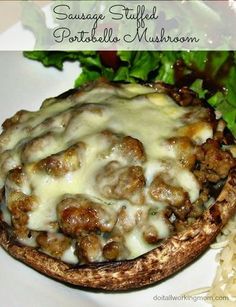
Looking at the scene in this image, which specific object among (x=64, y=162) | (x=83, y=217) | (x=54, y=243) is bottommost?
(x=54, y=243)

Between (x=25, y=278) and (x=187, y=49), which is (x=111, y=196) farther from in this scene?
(x=187, y=49)

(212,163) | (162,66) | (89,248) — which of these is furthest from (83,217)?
(162,66)

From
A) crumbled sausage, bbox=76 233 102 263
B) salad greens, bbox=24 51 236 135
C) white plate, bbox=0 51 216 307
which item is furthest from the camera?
salad greens, bbox=24 51 236 135

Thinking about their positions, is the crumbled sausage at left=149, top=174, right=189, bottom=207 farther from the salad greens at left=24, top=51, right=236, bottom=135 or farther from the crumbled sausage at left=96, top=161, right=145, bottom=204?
the salad greens at left=24, top=51, right=236, bottom=135

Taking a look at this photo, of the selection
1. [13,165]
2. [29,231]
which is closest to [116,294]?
[29,231]

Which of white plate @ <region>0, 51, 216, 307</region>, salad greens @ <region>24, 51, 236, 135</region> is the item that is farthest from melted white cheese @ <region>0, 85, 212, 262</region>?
salad greens @ <region>24, 51, 236, 135</region>

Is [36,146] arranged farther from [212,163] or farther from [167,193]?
[212,163]

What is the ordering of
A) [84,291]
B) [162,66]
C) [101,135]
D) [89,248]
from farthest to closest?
[162,66] < [84,291] < [101,135] < [89,248]
